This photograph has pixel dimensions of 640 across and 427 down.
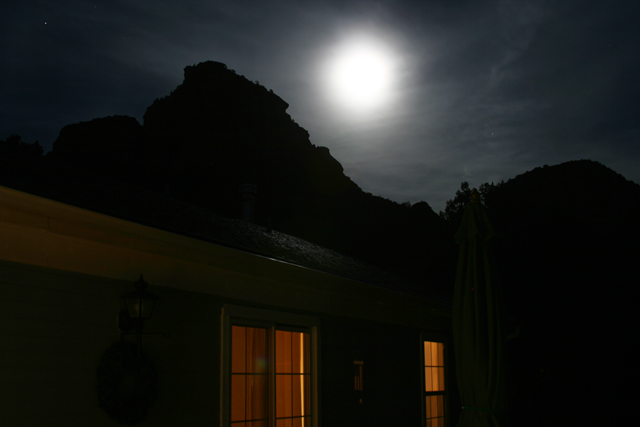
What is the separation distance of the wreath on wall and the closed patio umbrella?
2570mm

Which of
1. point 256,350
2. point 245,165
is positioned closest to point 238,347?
point 256,350

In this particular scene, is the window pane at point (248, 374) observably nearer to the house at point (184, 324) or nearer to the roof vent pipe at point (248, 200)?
the house at point (184, 324)

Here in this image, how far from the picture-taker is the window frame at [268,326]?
4.73m

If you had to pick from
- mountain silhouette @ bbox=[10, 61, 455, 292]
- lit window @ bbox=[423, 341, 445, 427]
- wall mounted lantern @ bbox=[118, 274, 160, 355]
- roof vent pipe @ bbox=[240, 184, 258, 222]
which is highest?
mountain silhouette @ bbox=[10, 61, 455, 292]

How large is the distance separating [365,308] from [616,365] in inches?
624

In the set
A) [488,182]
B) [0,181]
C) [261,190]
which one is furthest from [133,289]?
[261,190]

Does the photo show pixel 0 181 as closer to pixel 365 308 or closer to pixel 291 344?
pixel 291 344

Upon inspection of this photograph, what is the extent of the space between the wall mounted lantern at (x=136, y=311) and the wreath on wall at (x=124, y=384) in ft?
0.36

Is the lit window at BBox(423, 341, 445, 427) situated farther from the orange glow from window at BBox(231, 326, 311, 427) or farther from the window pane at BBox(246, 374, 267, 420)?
the window pane at BBox(246, 374, 267, 420)

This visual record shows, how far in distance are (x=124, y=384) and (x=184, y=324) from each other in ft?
2.65

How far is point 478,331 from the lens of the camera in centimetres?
461

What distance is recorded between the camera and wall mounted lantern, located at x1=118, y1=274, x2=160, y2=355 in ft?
12.6

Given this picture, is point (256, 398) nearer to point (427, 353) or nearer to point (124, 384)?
point (124, 384)

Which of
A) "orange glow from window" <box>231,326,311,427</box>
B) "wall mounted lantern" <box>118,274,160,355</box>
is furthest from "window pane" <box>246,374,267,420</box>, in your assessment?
"wall mounted lantern" <box>118,274,160,355</box>
